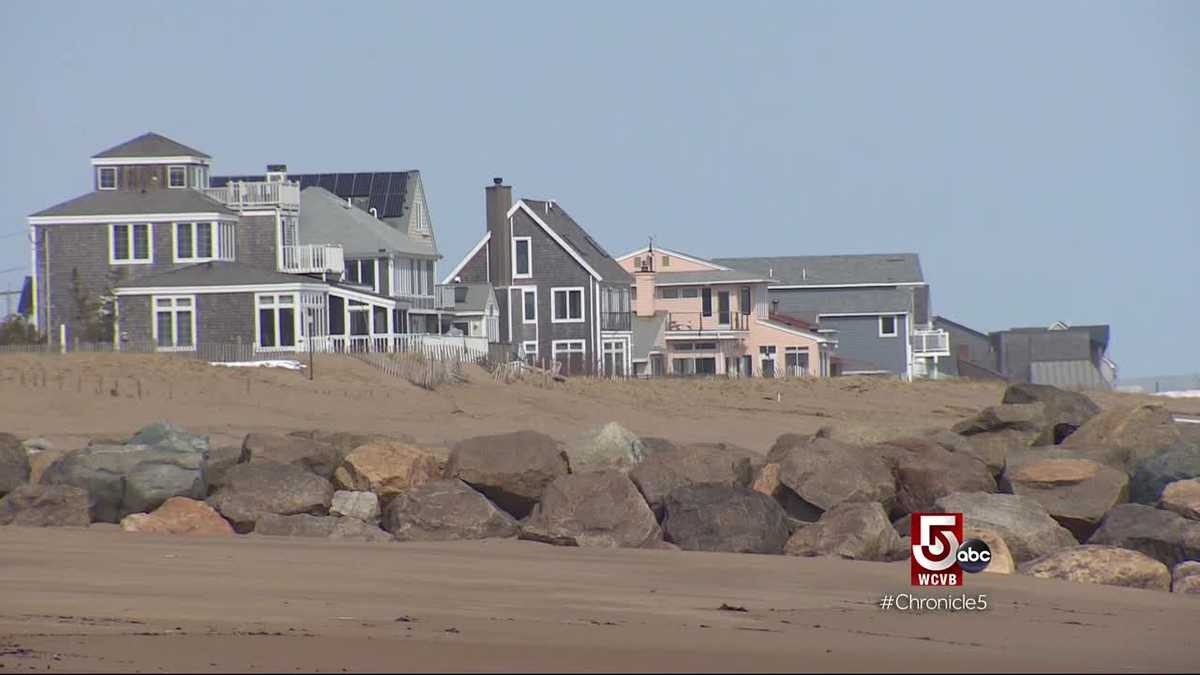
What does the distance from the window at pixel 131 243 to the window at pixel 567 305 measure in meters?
15.6

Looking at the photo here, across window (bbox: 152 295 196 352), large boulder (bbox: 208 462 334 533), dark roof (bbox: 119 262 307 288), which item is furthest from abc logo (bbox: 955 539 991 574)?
window (bbox: 152 295 196 352)

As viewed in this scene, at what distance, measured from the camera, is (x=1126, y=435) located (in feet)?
62.2

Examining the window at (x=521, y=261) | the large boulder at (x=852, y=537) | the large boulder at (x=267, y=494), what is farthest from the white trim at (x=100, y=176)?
the large boulder at (x=852, y=537)

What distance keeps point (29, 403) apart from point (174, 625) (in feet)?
51.5

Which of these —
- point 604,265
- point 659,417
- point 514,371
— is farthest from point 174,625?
point 604,265

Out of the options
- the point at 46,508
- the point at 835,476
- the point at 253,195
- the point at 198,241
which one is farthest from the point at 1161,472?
the point at 253,195

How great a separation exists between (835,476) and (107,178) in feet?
122

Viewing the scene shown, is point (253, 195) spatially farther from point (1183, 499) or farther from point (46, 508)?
point (1183, 499)

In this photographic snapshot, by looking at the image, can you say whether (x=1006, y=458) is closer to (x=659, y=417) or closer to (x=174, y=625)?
(x=174, y=625)

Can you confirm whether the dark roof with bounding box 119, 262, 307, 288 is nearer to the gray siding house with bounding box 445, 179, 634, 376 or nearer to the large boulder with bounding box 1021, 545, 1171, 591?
the gray siding house with bounding box 445, 179, 634, 376

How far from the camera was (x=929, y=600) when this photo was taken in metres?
11.1

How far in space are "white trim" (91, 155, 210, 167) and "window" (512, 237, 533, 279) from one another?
12.8 meters

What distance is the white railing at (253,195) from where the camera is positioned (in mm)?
48750

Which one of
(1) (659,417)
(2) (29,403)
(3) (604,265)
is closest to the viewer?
(2) (29,403)
